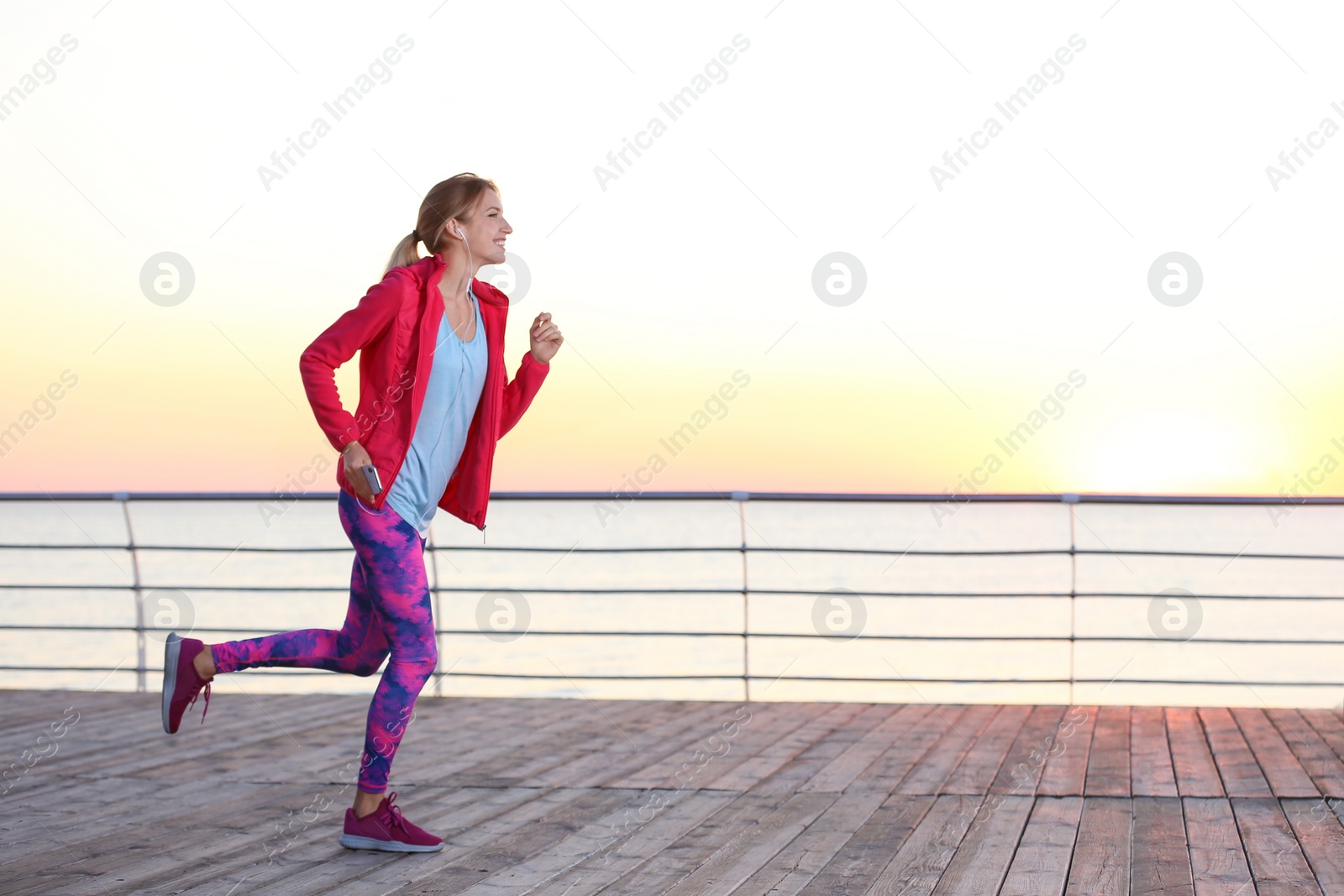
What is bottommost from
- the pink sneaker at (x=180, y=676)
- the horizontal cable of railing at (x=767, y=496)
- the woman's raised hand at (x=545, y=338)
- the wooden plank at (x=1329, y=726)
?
the wooden plank at (x=1329, y=726)

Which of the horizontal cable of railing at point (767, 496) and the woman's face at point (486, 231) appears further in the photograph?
the horizontal cable of railing at point (767, 496)

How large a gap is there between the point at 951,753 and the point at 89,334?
577 centimetres

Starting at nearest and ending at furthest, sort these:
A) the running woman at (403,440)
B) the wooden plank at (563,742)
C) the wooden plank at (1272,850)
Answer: the wooden plank at (1272,850)
the running woman at (403,440)
the wooden plank at (563,742)

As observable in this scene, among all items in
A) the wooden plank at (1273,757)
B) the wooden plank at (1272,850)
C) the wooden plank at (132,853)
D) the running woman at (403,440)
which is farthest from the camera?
the wooden plank at (1273,757)

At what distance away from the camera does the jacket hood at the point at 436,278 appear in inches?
87.1

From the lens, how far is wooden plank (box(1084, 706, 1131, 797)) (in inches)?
108

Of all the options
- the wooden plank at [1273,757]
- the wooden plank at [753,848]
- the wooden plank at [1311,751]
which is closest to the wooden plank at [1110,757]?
the wooden plank at [1273,757]

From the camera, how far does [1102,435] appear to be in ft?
32.9

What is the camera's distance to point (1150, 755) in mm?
3148

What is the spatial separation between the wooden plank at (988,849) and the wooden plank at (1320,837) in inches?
20.4

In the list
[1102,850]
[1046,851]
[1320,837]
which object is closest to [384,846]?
[1046,851]

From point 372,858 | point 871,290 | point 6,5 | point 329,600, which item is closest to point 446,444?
point 372,858

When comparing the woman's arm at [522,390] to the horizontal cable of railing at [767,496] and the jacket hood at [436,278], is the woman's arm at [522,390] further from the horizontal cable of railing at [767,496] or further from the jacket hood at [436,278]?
the horizontal cable of railing at [767,496]

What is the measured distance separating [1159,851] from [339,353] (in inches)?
71.2
